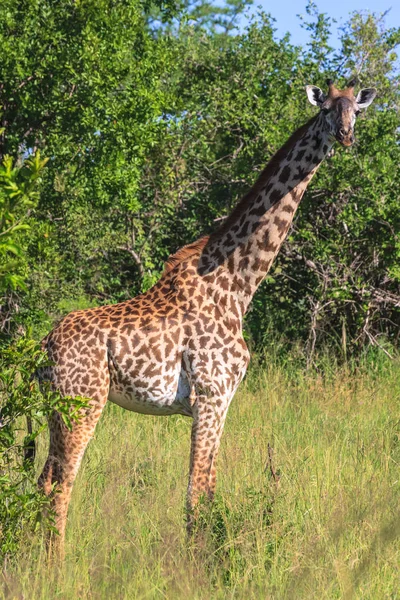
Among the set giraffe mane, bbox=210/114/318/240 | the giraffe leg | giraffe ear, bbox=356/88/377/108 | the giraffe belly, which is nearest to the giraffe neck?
giraffe mane, bbox=210/114/318/240

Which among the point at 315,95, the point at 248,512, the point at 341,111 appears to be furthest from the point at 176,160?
the point at 248,512

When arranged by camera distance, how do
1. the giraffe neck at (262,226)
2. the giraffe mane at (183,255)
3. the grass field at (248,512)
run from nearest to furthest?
1. the grass field at (248,512)
2. the giraffe neck at (262,226)
3. the giraffe mane at (183,255)

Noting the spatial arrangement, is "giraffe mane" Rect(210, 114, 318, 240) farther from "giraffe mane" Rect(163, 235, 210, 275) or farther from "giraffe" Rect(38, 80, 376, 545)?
"giraffe mane" Rect(163, 235, 210, 275)

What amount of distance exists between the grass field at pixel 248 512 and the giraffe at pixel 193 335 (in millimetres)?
341

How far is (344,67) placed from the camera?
36.5ft

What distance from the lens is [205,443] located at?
5.67m

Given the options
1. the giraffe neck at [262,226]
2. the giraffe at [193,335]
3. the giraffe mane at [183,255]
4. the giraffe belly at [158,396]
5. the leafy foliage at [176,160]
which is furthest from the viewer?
the leafy foliage at [176,160]

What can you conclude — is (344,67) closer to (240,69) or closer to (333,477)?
(240,69)

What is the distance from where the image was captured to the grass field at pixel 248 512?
4.25m

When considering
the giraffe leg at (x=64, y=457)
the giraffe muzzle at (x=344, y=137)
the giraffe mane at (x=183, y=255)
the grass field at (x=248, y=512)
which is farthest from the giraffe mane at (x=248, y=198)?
the grass field at (x=248, y=512)

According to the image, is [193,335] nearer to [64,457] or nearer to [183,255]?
[183,255]

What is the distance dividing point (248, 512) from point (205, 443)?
612 millimetres

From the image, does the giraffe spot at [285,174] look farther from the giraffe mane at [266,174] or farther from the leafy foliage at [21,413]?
the leafy foliage at [21,413]

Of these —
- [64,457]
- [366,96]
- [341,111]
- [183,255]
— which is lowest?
[64,457]
